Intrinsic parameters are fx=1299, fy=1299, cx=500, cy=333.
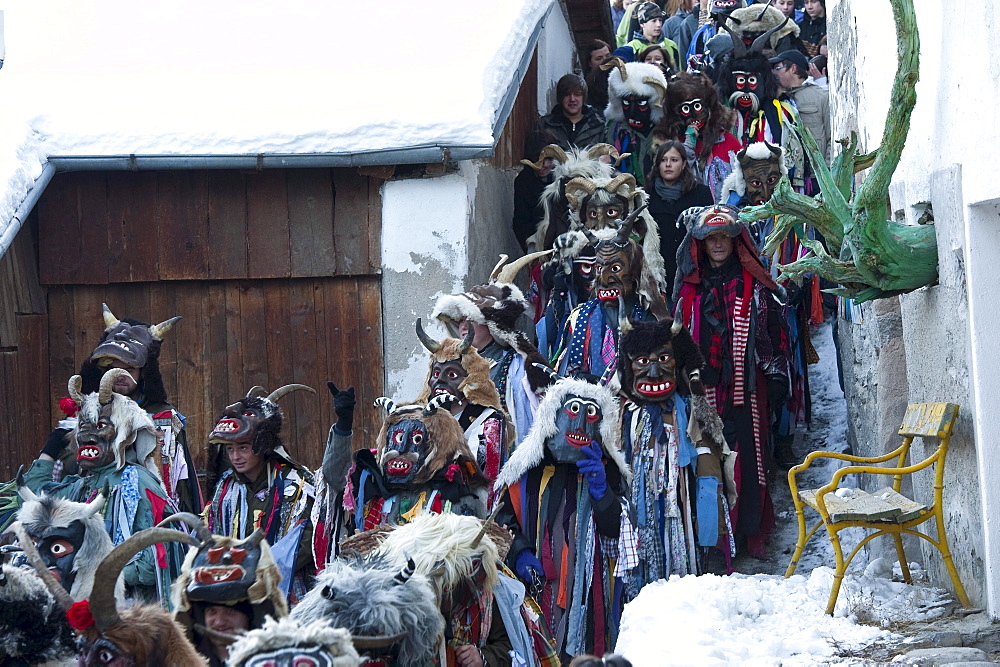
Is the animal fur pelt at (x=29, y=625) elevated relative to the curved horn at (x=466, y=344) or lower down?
lower down

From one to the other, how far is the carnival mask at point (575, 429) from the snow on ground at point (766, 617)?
754 mm

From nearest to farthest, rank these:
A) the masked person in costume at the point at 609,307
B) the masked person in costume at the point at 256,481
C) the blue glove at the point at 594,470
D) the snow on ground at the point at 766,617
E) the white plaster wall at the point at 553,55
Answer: the snow on ground at the point at 766,617 < the blue glove at the point at 594,470 < the masked person in costume at the point at 256,481 < the masked person in costume at the point at 609,307 < the white plaster wall at the point at 553,55

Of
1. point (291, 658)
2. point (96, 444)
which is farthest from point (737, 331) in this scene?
point (291, 658)

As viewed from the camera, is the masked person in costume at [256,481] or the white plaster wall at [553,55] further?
the white plaster wall at [553,55]

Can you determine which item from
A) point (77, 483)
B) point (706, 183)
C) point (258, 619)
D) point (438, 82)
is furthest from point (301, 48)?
point (258, 619)

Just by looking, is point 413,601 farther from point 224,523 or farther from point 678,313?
point 678,313

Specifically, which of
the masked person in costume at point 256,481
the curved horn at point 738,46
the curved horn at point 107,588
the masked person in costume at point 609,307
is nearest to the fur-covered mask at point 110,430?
the masked person in costume at point 256,481

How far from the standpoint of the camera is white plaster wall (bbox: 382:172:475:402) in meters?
8.25

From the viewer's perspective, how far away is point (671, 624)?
4.98m

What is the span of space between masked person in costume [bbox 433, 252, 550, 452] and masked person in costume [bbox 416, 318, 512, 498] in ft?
1.18

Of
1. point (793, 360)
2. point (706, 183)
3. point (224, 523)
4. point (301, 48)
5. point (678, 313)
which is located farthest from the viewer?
point (706, 183)

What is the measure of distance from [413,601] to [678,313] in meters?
3.28

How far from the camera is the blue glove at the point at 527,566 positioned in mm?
5734

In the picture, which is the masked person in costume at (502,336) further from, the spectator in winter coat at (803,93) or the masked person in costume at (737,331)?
the spectator in winter coat at (803,93)
